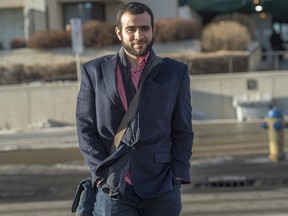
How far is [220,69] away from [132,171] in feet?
54.8

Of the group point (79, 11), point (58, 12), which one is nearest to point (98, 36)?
point (58, 12)

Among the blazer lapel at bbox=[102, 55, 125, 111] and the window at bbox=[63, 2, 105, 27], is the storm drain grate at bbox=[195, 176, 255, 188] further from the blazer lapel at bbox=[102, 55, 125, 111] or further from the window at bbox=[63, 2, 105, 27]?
the window at bbox=[63, 2, 105, 27]

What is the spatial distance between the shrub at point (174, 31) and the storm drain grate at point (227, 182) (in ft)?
49.9

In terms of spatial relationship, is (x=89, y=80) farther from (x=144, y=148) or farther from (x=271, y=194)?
(x=271, y=194)

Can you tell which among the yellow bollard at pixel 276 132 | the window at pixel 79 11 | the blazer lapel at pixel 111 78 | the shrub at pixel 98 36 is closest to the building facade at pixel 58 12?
the window at pixel 79 11

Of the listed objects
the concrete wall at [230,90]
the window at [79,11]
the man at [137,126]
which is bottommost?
the concrete wall at [230,90]

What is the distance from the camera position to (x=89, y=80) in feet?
10.3

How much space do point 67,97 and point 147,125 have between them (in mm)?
14623

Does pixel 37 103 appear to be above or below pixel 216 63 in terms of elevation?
below

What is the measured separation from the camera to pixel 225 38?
2316 cm

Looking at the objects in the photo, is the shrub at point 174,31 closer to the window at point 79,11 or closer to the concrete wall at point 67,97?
the concrete wall at point 67,97

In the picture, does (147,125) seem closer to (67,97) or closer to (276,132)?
(276,132)

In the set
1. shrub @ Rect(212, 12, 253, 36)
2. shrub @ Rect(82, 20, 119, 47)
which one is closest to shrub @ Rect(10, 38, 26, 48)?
shrub @ Rect(82, 20, 119, 47)

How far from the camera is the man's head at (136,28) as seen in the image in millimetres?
3039
